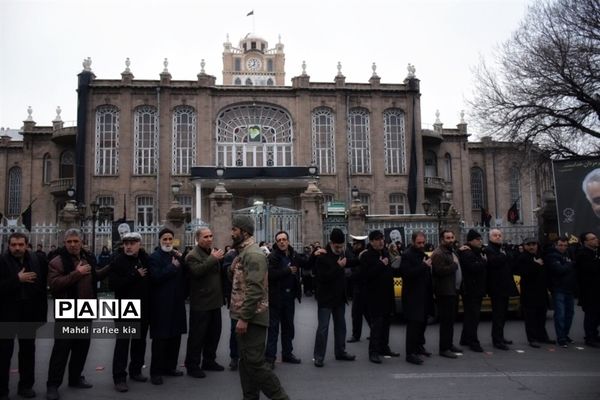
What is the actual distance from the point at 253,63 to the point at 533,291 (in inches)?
2869

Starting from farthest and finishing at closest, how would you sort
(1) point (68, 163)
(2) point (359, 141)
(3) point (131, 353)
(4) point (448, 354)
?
(1) point (68, 163), (2) point (359, 141), (4) point (448, 354), (3) point (131, 353)

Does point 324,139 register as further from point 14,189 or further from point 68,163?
point 14,189

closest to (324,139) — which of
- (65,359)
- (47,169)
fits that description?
(47,169)

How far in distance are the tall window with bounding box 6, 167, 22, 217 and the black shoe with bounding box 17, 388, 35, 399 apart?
36592 millimetres

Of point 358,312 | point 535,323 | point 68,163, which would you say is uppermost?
point 68,163

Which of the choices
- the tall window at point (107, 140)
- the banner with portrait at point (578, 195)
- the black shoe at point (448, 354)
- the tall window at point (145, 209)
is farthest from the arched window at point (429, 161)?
the black shoe at point (448, 354)

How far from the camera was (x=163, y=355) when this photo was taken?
656cm

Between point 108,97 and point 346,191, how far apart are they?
16957 mm

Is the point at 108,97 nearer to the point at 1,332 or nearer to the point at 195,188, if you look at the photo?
the point at 195,188

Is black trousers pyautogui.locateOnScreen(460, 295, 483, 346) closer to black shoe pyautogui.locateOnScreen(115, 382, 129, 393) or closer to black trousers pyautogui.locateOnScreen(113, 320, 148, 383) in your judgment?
black trousers pyautogui.locateOnScreen(113, 320, 148, 383)

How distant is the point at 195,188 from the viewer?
31234 mm

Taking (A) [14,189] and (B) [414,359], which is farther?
(A) [14,189]

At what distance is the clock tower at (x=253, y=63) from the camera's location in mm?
74375

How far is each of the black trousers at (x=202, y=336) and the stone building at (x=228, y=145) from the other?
898 inches
